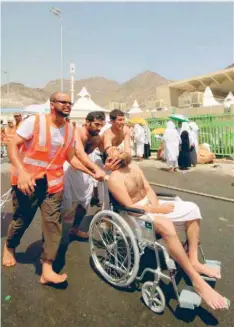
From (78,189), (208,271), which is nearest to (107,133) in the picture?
(78,189)

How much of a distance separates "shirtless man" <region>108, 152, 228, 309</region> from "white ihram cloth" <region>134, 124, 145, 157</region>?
10373mm

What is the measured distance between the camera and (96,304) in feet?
8.97

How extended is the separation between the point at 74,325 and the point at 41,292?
2.06 ft

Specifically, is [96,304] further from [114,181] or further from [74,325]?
[114,181]

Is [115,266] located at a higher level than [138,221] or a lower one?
lower

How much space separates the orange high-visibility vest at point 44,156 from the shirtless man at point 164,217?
1.78 feet

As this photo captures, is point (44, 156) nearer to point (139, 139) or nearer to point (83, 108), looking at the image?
point (139, 139)

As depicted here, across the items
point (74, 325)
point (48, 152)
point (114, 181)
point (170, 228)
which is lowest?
point (74, 325)

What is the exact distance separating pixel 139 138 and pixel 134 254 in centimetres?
1127

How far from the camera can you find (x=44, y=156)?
3.08 meters

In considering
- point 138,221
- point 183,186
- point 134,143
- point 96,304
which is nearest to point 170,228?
point 138,221

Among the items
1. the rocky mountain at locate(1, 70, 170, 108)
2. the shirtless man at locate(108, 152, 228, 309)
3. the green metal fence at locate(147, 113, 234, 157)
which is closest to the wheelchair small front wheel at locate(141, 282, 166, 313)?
the shirtless man at locate(108, 152, 228, 309)

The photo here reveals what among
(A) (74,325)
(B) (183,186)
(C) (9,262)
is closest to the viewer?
(A) (74,325)

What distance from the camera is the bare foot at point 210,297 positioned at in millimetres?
2459
